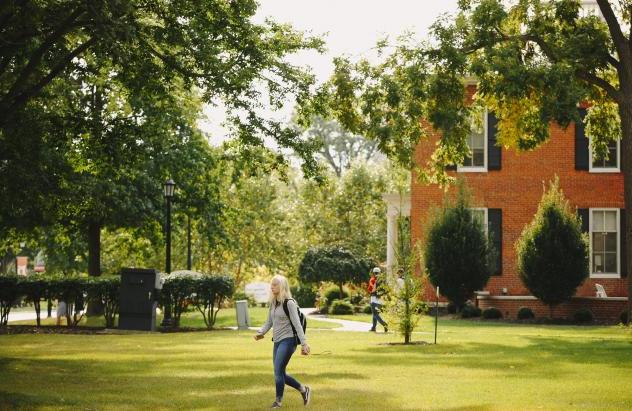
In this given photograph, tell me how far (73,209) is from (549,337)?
13641 millimetres

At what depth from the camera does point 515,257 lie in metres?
37.5

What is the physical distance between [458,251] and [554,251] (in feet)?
10.3

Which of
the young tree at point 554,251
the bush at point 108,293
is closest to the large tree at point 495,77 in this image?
the young tree at point 554,251

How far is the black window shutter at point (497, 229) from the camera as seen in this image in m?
37.4

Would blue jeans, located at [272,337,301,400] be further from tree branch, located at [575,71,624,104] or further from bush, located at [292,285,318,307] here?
bush, located at [292,285,318,307]

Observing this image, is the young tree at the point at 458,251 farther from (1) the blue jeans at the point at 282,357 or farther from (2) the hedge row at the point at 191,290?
(1) the blue jeans at the point at 282,357

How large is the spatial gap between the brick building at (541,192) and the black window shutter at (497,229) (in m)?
0.04

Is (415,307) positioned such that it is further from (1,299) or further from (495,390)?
(1,299)

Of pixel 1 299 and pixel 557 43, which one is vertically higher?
pixel 557 43

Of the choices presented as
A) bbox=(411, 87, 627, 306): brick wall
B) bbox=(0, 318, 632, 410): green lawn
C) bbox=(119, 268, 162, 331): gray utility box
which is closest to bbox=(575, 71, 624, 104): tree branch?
bbox=(0, 318, 632, 410): green lawn

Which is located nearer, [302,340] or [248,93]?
[302,340]

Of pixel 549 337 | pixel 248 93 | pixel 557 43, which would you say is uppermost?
pixel 557 43

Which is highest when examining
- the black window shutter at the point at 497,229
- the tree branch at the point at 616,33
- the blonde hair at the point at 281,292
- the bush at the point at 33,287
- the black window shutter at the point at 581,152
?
the tree branch at the point at 616,33

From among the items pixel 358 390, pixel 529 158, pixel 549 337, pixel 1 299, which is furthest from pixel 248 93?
pixel 529 158
